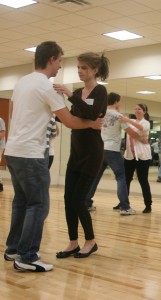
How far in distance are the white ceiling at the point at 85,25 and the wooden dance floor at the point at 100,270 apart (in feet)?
11.0

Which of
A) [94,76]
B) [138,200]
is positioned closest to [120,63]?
[138,200]

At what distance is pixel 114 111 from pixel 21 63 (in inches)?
252

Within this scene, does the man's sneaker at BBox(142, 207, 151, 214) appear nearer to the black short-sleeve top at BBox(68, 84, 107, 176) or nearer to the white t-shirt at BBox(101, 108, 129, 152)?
the white t-shirt at BBox(101, 108, 129, 152)


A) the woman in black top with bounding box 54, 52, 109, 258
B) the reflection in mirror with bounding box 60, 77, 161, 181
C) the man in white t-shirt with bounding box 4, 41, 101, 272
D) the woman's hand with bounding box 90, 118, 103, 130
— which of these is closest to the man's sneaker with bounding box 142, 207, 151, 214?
the woman in black top with bounding box 54, 52, 109, 258

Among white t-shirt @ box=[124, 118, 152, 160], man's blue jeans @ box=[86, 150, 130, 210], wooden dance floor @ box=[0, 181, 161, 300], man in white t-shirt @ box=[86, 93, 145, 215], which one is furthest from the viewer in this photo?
white t-shirt @ box=[124, 118, 152, 160]

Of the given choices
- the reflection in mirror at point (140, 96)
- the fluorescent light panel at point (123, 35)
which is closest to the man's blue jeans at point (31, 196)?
the fluorescent light panel at point (123, 35)

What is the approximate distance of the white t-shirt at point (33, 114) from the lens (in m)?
2.74

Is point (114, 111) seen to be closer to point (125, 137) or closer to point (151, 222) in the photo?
point (125, 137)

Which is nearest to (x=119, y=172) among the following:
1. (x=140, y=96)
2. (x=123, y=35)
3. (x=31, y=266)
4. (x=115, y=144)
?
(x=115, y=144)

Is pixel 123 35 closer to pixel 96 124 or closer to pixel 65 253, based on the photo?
pixel 96 124

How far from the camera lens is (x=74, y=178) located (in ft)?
10.7

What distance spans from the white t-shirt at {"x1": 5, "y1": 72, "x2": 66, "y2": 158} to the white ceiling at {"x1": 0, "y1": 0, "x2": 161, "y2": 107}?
3929mm

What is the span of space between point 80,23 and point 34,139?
5.09 m

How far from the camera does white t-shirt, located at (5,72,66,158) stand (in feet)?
8.99
